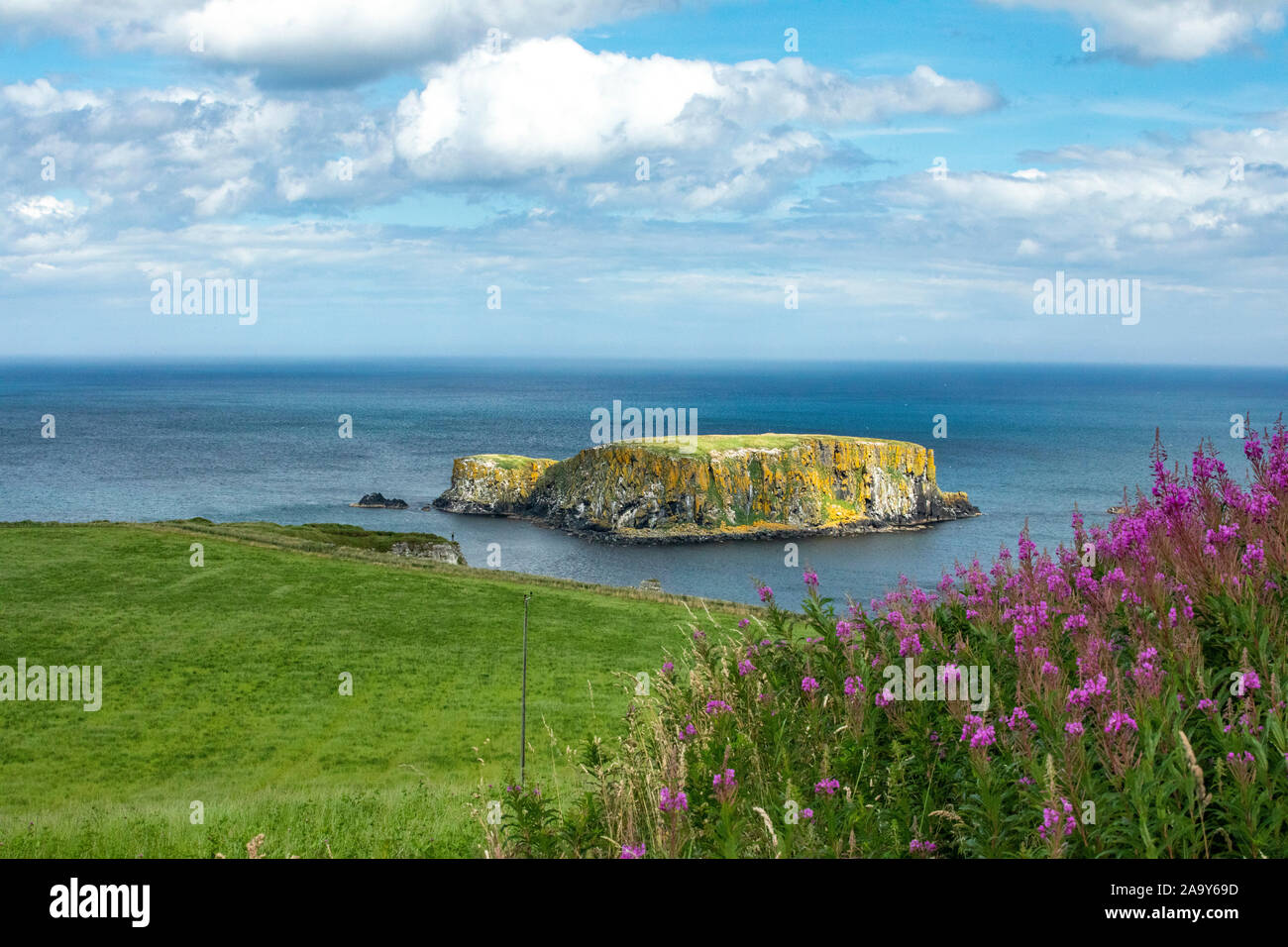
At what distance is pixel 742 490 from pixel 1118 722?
86.5m

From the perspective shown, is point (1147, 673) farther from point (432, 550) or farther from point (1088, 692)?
point (432, 550)

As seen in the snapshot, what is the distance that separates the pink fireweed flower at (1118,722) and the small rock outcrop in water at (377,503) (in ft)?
331

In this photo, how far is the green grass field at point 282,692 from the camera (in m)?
11.6

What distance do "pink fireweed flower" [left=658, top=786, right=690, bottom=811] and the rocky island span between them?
8117 cm

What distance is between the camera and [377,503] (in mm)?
103438

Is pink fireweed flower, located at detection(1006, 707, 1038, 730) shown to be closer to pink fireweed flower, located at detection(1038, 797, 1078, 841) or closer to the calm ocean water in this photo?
pink fireweed flower, located at detection(1038, 797, 1078, 841)

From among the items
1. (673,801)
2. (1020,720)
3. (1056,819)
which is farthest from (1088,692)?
(673,801)

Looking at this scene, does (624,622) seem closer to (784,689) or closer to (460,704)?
(460,704)

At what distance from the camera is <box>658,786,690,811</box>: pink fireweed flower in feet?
17.2

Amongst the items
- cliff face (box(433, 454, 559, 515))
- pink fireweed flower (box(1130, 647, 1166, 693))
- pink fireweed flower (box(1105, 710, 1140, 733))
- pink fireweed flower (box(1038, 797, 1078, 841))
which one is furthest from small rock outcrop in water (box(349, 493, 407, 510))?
pink fireweed flower (box(1038, 797, 1078, 841))

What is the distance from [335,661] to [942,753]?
1986 centimetres

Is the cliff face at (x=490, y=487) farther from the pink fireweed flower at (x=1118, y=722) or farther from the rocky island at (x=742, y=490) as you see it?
the pink fireweed flower at (x=1118, y=722)
